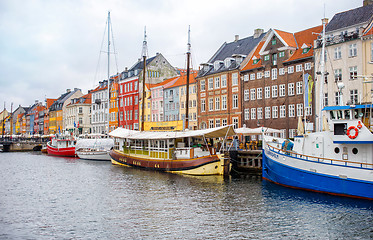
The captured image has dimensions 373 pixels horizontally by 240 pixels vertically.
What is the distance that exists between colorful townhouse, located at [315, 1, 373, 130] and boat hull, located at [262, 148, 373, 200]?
47.1 feet

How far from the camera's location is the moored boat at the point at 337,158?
23172 millimetres

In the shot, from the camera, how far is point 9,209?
878 inches

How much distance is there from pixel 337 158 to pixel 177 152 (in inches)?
676

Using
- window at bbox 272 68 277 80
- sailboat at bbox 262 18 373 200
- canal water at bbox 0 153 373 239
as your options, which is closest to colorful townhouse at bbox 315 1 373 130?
window at bbox 272 68 277 80

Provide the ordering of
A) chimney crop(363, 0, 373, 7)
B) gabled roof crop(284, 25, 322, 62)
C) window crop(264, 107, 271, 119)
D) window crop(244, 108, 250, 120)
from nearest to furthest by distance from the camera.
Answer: chimney crop(363, 0, 373, 7), gabled roof crop(284, 25, 322, 62), window crop(264, 107, 271, 119), window crop(244, 108, 250, 120)

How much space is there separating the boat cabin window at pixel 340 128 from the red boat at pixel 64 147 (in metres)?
53.5

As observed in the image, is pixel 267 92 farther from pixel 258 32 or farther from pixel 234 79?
pixel 258 32

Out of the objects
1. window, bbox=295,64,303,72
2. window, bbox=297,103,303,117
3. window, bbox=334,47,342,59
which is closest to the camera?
window, bbox=334,47,342,59

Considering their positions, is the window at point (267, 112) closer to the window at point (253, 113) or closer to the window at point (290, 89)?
the window at point (253, 113)

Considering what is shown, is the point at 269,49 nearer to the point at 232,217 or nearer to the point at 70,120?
the point at 232,217

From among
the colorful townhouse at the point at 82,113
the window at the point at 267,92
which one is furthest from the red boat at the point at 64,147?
the window at the point at 267,92

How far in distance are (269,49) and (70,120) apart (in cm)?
7406

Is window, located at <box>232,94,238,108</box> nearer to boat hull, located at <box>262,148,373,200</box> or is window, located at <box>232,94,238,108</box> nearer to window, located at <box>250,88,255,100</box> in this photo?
window, located at <box>250,88,255,100</box>

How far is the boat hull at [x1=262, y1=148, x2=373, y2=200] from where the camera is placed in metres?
22.9
